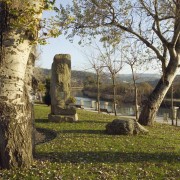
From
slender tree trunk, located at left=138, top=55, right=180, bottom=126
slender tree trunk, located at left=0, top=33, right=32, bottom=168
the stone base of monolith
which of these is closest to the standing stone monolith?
the stone base of monolith

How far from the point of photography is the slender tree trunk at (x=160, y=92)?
14539mm

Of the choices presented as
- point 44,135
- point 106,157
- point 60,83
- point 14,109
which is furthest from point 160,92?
point 14,109

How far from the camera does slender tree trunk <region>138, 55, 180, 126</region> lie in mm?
14539

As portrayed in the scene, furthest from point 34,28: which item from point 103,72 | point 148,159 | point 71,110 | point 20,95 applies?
point 103,72

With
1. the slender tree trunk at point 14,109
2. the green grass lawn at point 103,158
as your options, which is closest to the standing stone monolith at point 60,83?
the green grass lawn at point 103,158

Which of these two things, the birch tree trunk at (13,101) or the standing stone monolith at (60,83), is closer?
the birch tree trunk at (13,101)

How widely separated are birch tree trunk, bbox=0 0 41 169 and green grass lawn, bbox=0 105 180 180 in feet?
1.18

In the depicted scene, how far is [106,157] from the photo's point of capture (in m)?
7.62

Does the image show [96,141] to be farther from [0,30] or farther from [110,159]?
[0,30]

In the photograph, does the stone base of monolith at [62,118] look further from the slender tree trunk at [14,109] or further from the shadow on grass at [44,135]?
the slender tree trunk at [14,109]

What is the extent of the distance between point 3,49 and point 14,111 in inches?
49.2

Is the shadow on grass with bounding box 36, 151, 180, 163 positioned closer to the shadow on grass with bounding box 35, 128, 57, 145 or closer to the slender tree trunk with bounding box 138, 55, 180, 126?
the shadow on grass with bounding box 35, 128, 57, 145

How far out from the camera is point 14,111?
6.02m

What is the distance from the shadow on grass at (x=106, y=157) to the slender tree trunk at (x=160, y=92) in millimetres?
6634
